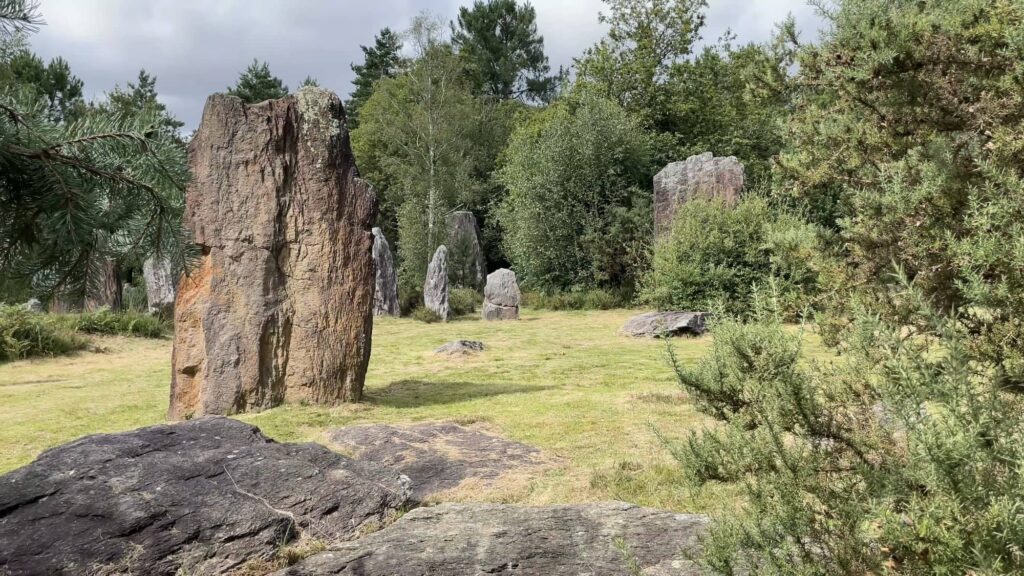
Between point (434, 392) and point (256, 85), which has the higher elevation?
point (256, 85)

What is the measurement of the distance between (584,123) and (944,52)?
716 inches

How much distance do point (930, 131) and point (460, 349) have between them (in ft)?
27.3

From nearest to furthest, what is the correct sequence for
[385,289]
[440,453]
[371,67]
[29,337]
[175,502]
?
[175,502], [440,453], [29,337], [385,289], [371,67]

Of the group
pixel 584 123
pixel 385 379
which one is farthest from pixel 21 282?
pixel 584 123

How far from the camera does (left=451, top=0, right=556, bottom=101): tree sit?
4178 centimetres

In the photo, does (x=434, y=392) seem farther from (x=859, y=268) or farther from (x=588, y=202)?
(x=588, y=202)

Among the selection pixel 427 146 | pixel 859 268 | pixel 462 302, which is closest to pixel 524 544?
pixel 859 268

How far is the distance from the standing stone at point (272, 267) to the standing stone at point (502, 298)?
10.3 m

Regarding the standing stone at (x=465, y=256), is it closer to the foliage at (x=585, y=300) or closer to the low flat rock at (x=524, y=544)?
the foliage at (x=585, y=300)

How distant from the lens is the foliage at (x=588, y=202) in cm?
2114

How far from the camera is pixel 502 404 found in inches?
294

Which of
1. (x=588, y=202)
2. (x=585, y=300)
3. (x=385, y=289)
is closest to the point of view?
(x=385, y=289)

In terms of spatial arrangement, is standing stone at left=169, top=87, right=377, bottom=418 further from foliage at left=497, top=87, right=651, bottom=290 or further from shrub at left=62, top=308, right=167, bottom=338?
foliage at left=497, top=87, right=651, bottom=290

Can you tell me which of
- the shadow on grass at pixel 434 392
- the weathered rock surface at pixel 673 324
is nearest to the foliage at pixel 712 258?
the weathered rock surface at pixel 673 324
